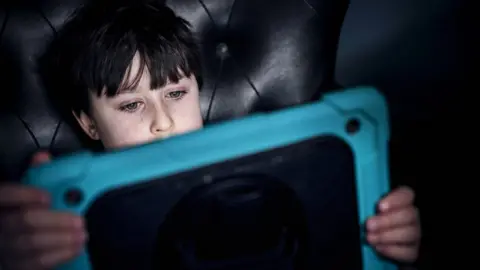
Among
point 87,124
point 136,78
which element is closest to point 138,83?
point 136,78

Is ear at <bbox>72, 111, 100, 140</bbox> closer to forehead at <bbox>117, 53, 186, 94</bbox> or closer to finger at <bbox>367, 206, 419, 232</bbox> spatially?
forehead at <bbox>117, 53, 186, 94</bbox>

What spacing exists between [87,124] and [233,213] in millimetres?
363

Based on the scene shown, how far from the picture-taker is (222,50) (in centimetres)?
79

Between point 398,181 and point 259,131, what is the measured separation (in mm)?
489

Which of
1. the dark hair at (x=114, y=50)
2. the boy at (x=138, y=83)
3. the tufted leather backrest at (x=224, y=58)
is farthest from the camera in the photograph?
the tufted leather backrest at (x=224, y=58)

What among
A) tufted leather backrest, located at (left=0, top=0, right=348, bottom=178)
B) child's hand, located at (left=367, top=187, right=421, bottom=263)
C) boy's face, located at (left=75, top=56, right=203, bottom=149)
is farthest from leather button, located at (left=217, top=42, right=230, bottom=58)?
child's hand, located at (left=367, top=187, right=421, bottom=263)

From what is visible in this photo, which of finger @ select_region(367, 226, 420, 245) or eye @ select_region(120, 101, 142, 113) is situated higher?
eye @ select_region(120, 101, 142, 113)

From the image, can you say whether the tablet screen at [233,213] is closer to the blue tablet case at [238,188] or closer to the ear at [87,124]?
the blue tablet case at [238,188]

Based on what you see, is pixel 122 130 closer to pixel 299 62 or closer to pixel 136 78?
pixel 136 78

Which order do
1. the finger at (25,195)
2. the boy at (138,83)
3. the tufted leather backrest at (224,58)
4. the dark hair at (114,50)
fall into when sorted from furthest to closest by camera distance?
the tufted leather backrest at (224,58), the dark hair at (114,50), the boy at (138,83), the finger at (25,195)

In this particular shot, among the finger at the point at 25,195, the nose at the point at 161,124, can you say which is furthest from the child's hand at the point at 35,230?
the nose at the point at 161,124

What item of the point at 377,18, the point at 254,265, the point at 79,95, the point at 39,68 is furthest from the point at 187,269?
the point at 377,18

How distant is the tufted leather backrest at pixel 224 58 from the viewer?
0.73 metres

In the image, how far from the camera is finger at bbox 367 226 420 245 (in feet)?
1.51
